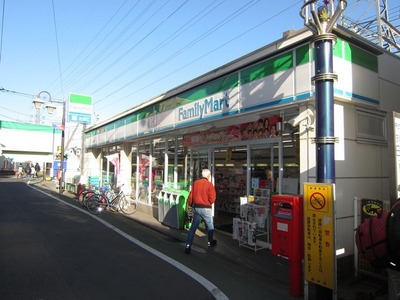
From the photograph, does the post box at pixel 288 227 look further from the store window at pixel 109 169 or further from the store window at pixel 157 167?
the store window at pixel 109 169

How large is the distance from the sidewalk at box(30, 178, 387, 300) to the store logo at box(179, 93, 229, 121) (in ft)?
10.9

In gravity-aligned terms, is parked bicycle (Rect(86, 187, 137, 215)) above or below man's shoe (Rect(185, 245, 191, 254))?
above

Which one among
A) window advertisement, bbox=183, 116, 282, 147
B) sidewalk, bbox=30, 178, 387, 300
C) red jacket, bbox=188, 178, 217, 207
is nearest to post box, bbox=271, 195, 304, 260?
sidewalk, bbox=30, 178, 387, 300

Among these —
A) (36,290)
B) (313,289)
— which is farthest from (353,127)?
(36,290)

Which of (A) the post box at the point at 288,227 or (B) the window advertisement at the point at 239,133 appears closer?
(A) the post box at the point at 288,227

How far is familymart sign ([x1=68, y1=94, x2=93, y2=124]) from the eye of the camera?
19.0 m

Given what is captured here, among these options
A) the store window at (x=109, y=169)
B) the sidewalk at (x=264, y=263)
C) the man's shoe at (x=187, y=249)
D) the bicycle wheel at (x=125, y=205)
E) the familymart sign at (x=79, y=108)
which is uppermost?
the familymart sign at (x=79, y=108)

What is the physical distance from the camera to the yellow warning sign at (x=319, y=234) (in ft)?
13.9

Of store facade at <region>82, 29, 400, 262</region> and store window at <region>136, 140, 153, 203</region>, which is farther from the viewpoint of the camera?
store window at <region>136, 140, 153, 203</region>

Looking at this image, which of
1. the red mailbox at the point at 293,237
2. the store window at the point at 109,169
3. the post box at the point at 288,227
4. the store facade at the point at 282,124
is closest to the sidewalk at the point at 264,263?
the red mailbox at the point at 293,237

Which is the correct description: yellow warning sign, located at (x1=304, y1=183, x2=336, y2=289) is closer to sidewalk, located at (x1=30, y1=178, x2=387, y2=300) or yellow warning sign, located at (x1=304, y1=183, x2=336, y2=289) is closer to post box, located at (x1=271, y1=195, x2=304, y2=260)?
post box, located at (x1=271, y1=195, x2=304, y2=260)

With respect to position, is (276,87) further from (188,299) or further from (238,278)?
(188,299)

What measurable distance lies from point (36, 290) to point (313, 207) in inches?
160

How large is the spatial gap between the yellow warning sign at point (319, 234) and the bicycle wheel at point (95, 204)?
31.8 feet
